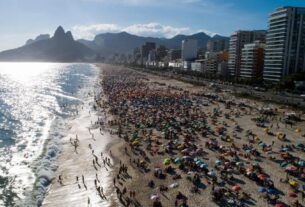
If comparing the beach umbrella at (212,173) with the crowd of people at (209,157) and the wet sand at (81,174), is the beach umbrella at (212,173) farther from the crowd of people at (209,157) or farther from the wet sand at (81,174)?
the wet sand at (81,174)

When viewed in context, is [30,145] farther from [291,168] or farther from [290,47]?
[290,47]

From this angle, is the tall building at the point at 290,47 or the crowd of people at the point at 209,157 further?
the tall building at the point at 290,47

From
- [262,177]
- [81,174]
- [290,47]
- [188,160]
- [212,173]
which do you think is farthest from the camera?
[290,47]

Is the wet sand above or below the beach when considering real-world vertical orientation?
below

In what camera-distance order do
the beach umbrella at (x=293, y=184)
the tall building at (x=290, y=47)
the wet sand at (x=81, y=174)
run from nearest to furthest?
the wet sand at (x=81, y=174) < the beach umbrella at (x=293, y=184) < the tall building at (x=290, y=47)

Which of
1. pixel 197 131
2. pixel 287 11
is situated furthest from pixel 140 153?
pixel 287 11

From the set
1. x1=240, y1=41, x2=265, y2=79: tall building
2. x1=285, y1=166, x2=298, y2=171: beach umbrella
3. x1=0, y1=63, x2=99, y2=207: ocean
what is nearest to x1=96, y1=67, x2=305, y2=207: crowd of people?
x1=285, y1=166, x2=298, y2=171: beach umbrella

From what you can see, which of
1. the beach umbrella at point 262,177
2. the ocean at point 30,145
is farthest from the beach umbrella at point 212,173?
the ocean at point 30,145

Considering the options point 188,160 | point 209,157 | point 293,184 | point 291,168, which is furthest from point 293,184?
point 188,160

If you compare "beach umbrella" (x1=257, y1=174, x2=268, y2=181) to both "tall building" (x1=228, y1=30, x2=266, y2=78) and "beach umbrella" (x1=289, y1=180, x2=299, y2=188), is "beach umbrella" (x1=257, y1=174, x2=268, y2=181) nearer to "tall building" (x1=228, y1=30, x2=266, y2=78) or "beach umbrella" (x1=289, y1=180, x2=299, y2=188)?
"beach umbrella" (x1=289, y1=180, x2=299, y2=188)
